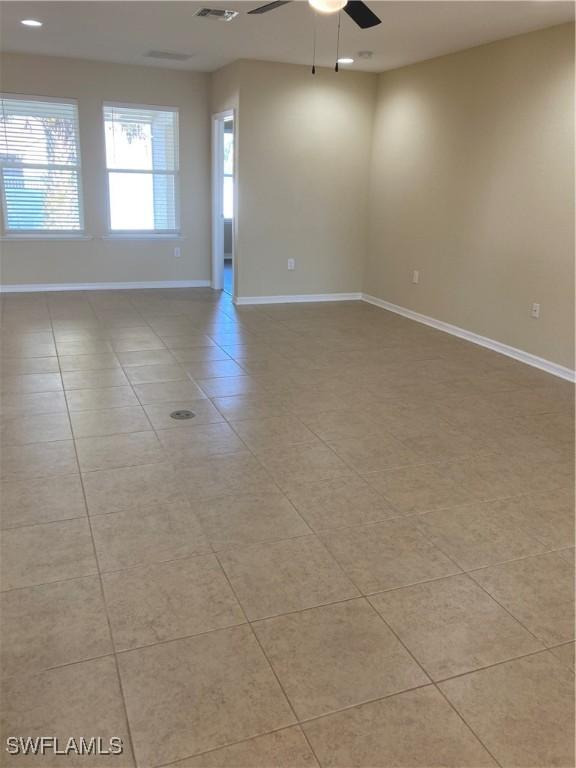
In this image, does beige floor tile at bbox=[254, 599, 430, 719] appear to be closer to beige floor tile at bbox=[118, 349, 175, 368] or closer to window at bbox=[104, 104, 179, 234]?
beige floor tile at bbox=[118, 349, 175, 368]

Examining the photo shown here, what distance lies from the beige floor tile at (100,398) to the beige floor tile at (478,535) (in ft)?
→ 6.76

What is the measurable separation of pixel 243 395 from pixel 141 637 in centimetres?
226

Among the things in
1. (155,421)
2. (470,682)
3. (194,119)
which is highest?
(194,119)

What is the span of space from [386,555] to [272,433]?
125 cm

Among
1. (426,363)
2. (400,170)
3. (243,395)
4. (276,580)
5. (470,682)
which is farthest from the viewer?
(400,170)

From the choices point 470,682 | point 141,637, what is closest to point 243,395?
point 141,637

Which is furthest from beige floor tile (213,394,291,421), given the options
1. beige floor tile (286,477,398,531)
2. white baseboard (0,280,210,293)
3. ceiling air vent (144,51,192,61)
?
white baseboard (0,280,210,293)

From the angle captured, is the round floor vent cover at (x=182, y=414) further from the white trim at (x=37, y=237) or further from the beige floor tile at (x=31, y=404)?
the white trim at (x=37, y=237)

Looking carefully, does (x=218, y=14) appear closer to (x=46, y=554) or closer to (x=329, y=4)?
(x=329, y=4)

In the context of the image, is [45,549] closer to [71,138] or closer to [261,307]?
[261,307]

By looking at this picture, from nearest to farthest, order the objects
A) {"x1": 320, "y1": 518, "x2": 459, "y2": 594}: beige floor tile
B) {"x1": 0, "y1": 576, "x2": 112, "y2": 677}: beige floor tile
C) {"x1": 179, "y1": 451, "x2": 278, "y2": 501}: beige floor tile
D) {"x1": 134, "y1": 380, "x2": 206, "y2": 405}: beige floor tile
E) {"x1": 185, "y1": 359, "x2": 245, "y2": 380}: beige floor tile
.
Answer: {"x1": 0, "y1": 576, "x2": 112, "y2": 677}: beige floor tile, {"x1": 320, "y1": 518, "x2": 459, "y2": 594}: beige floor tile, {"x1": 179, "y1": 451, "x2": 278, "y2": 501}: beige floor tile, {"x1": 134, "y1": 380, "x2": 206, "y2": 405}: beige floor tile, {"x1": 185, "y1": 359, "x2": 245, "y2": 380}: beige floor tile

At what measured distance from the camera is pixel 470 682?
1764mm

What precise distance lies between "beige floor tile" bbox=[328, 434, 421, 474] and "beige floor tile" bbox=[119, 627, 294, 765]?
1.36 metres

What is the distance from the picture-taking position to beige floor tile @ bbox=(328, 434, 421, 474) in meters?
3.11
